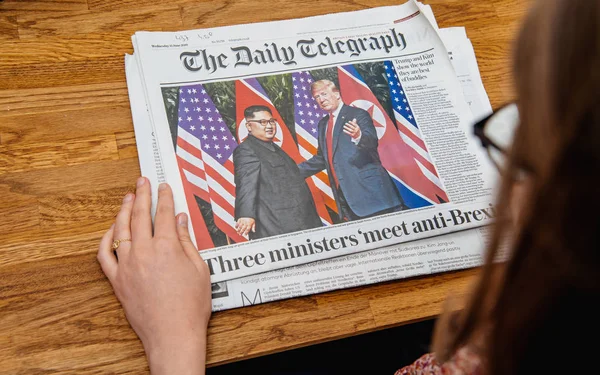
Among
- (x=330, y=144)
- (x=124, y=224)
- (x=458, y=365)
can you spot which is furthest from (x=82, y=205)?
(x=458, y=365)

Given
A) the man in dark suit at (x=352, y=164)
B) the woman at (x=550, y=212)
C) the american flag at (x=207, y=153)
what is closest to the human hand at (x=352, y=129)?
the man in dark suit at (x=352, y=164)

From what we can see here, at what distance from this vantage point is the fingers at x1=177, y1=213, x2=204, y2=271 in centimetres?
55

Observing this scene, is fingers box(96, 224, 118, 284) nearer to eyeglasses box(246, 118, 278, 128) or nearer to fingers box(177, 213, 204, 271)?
fingers box(177, 213, 204, 271)

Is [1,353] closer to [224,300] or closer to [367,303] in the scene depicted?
[224,300]

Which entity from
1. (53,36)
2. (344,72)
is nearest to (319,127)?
(344,72)

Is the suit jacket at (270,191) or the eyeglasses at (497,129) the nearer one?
the eyeglasses at (497,129)

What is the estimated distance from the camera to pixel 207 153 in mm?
595

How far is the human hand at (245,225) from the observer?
1.87 feet

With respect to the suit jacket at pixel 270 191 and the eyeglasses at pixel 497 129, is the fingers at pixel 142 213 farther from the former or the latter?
the eyeglasses at pixel 497 129

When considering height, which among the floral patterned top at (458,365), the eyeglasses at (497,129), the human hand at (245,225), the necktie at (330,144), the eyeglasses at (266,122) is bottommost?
the floral patterned top at (458,365)

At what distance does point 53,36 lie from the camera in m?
0.65

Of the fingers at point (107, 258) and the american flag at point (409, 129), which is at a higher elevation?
the american flag at point (409, 129)

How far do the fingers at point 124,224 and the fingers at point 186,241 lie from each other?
0.05 metres

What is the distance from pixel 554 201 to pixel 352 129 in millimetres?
367
